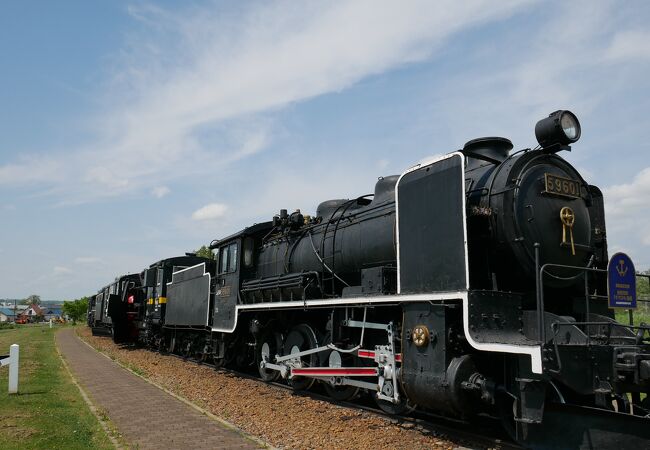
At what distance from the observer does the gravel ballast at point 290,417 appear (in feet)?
20.7

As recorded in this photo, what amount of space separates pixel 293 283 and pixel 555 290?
14.3 feet

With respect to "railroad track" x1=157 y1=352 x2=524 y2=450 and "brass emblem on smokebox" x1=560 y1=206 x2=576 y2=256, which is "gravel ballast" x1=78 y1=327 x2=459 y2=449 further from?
"brass emblem on smokebox" x1=560 y1=206 x2=576 y2=256

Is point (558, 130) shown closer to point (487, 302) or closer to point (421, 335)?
point (487, 302)

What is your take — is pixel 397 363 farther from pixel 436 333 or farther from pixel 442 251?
pixel 442 251

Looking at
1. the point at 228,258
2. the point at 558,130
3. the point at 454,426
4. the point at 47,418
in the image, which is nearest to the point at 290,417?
the point at 454,426

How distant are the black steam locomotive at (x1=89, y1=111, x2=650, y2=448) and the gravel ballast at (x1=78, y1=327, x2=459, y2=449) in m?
0.45

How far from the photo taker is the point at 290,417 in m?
7.76

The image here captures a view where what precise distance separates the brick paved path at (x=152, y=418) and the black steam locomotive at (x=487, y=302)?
198 centimetres

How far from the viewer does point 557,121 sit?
615 centimetres

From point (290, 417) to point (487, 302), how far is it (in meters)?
3.68

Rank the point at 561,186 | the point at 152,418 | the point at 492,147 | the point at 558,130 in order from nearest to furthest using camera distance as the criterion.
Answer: the point at 558,130
the point at 561,186
the point at 492,147
the point at 152,418

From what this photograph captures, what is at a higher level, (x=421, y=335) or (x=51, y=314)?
(x=421, y=335)

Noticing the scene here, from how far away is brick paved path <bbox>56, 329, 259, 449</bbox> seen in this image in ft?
20.7

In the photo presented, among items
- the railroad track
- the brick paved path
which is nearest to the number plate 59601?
the railroad track
